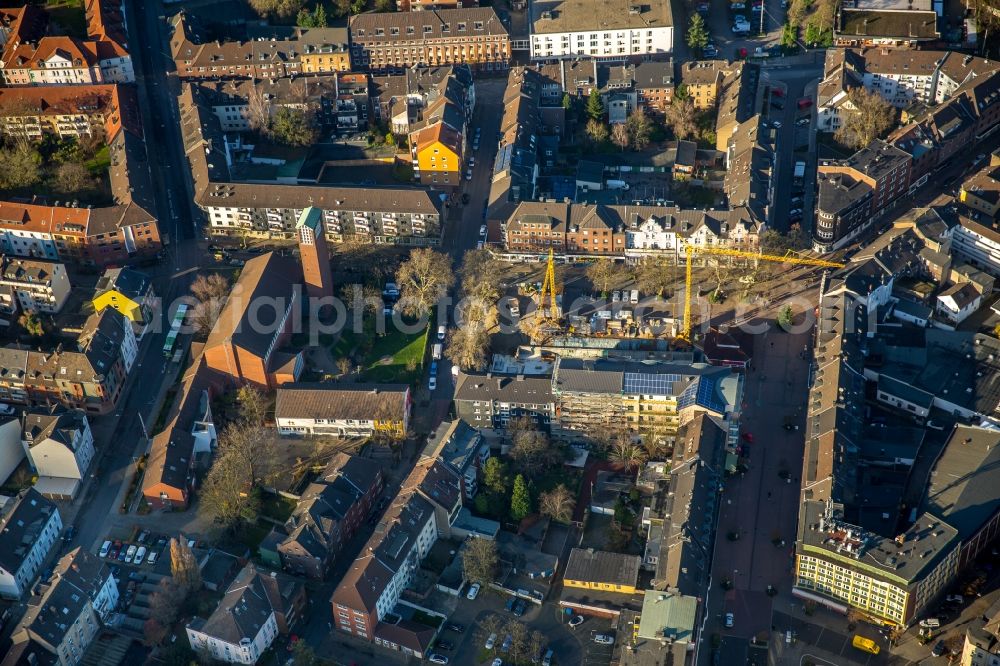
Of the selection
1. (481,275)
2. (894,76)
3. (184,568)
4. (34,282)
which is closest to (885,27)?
(894,76)

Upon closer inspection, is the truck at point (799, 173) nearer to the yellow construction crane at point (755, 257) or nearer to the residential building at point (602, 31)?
the yellow construction crane at point (755, 257)

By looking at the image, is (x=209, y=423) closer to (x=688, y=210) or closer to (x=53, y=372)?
(x=53, y=372)

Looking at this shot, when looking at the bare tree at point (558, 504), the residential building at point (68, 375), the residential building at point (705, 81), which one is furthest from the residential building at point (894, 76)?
the residential building at point (68, 375)

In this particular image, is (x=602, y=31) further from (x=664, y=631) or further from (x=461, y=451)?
(x=664, y=631)

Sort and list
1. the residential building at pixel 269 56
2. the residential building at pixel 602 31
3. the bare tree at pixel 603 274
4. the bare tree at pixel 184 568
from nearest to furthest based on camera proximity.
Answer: the bare tree at pixel 184 568, the bare tree at pixel 603 274, the residential building at pixel 602 31, the residential building at pixel 269 56

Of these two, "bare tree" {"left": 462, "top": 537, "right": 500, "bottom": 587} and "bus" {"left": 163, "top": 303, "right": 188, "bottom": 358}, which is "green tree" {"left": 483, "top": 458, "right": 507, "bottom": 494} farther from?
"bus" {"left": 163, "top": 303, "right": 188, "bottom": 358}

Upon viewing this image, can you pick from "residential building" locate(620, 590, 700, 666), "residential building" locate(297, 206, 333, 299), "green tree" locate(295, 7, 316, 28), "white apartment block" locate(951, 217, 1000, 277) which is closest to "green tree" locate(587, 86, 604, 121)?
"residential building" locate(297, 206, 333, 299)
